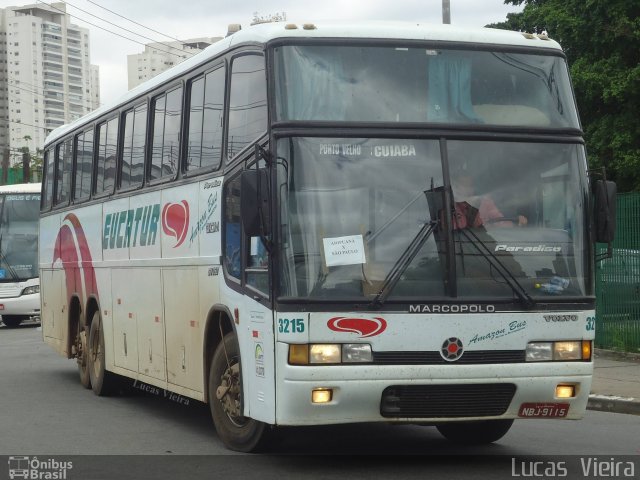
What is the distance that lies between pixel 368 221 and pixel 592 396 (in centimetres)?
650

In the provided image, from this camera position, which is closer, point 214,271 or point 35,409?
point 214,271

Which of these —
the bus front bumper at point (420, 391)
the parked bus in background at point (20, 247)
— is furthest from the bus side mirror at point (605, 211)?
the parked bus in background at point (20, 247)

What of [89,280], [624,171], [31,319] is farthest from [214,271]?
[31,319]

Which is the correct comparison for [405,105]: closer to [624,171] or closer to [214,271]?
[214,271]

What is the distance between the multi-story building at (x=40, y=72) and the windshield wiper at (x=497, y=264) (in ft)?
390

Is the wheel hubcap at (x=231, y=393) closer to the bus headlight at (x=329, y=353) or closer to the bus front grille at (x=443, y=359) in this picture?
the bus headlight at (x=329, y=353)

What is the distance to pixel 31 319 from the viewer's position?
38000 millimetres

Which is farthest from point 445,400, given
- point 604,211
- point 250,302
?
point 604,211

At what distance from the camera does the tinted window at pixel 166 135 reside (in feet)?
40.0

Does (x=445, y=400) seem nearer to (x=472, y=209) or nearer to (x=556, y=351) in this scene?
(x=556, y=351)

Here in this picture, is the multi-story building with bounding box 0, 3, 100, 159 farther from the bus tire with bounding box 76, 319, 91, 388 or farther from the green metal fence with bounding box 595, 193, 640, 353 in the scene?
the bus tire with bounding box 76, 319, 91, 388

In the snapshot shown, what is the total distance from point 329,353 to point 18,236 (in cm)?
2549

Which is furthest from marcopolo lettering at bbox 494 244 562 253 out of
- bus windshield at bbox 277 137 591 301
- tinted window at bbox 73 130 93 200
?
tinted window at bbox 73 130 93 200

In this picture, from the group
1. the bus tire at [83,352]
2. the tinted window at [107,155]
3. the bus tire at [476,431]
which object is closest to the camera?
the bus tire at [476,431]
